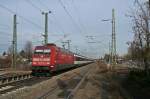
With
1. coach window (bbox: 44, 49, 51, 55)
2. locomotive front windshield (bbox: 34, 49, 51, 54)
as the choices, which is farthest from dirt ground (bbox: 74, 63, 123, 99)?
locomotive front windshield (bbox: 34, 49, 51, 54)

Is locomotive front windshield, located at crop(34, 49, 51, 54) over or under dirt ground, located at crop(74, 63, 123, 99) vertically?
over

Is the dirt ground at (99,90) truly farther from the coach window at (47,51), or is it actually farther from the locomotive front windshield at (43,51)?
the locomotive front windshield at (43,51)

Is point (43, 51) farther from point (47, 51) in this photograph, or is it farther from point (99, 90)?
point (99, 90)

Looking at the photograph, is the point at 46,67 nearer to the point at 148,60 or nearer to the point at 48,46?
the point at 48,46

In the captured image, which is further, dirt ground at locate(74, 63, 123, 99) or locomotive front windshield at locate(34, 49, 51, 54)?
locomotive front windshield at locate(34, 49, 51, 54)

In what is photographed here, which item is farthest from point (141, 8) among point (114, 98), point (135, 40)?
point (114, 98)

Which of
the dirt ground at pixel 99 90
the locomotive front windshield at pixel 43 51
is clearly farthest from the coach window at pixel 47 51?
the dirt ground at pixel 99 90

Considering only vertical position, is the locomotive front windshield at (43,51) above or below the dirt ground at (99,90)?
above

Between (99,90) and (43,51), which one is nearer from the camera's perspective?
(99,90)

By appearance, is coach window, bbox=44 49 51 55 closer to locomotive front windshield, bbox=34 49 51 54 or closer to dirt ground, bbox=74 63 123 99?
locomotive front windshield, bbox=34 49 51 54

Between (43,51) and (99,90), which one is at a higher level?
(43,51)

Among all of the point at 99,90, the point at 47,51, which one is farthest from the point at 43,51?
the point at 99,90

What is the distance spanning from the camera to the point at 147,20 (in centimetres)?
2447

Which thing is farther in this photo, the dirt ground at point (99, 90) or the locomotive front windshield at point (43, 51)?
the locomotive front windshield at point (43, 51)
